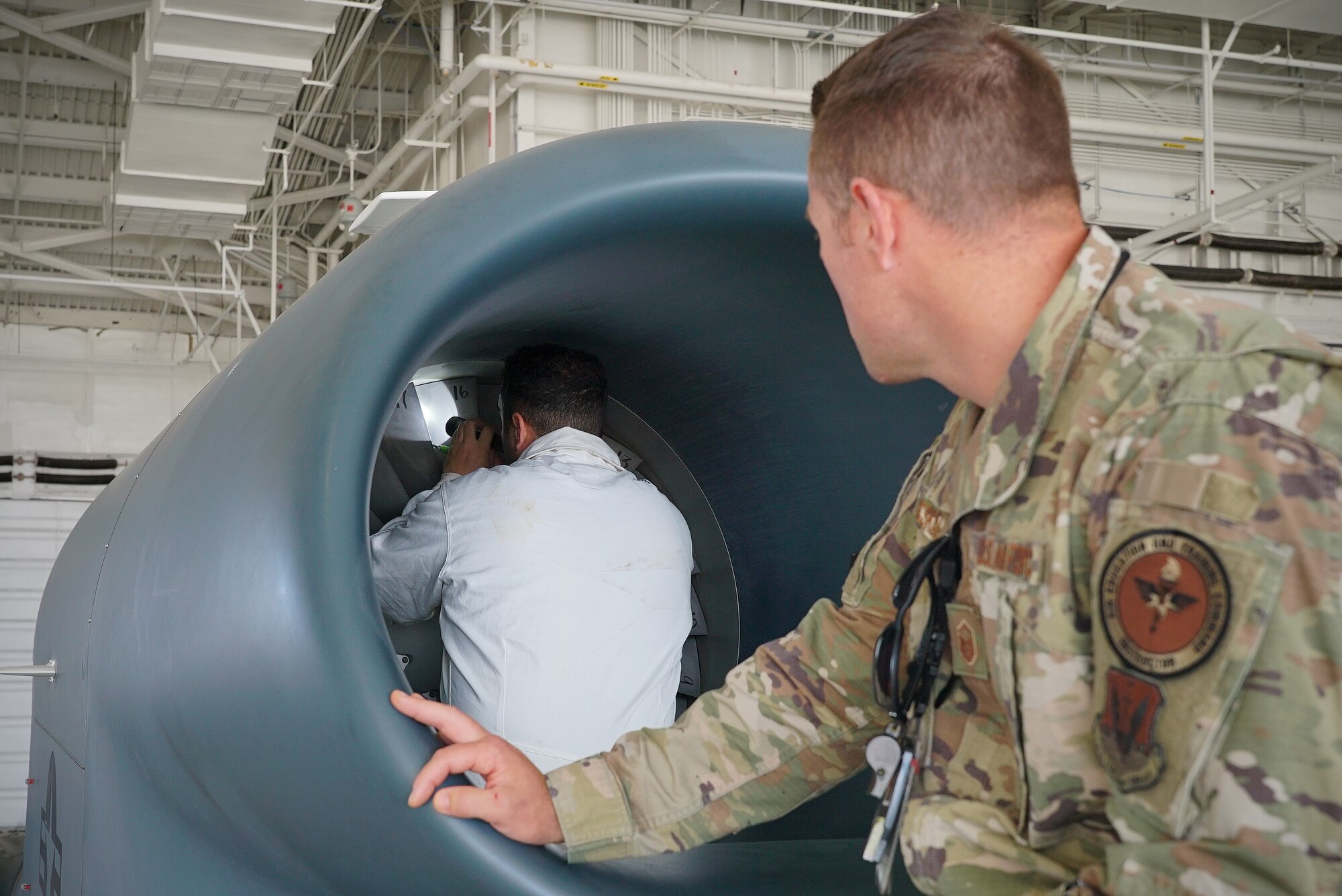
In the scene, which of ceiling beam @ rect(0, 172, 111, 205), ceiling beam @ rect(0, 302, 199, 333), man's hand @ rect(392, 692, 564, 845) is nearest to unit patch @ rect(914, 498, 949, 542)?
man's hand @ rect(392, 692, 564, 845)

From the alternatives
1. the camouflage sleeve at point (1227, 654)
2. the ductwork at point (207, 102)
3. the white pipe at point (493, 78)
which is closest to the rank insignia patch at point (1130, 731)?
the camouflage sleeve at point (1227, 654)

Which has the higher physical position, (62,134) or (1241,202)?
(62,134)

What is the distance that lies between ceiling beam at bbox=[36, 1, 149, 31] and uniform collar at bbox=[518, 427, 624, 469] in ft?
25.5

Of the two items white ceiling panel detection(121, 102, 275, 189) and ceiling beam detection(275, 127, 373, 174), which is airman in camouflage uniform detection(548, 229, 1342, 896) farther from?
ceiling beam detection(275, 127, 373, 174)

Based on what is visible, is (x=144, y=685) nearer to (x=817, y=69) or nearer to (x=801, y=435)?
(x=801, y=435)

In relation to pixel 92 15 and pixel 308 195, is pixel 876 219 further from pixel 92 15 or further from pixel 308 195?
pixel 308 195

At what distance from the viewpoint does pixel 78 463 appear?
37.8ft

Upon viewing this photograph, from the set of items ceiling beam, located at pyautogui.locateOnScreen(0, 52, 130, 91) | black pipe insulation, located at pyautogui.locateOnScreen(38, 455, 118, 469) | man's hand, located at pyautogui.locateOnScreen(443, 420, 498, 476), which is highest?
ceiling beam, located at pyautogui.locateOnScreen(0, 52, 130, 91)

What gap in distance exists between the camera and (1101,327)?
Result: 3.08ft

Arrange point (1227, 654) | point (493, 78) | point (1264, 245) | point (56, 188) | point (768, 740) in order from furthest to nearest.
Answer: point (56, 188)
point (1264, 245)
point (493, 78)
point (768, 740)
point (1227, 654)

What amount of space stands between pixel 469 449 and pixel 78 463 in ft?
35.0

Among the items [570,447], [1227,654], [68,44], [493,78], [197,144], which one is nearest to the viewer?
[1227,654]

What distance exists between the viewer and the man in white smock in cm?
181

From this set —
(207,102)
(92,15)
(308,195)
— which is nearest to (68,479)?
(308,195)
